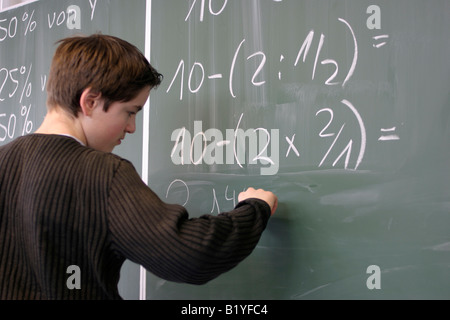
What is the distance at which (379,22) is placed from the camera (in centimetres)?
112

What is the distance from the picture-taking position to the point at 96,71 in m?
0.96

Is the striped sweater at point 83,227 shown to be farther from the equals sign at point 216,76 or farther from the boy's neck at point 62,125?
the equals sign at point 216,76

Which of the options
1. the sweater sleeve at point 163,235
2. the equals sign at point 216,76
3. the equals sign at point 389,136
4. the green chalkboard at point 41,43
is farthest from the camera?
the green chalkboard at point 41,43

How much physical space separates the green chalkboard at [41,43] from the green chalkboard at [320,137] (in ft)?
0.51

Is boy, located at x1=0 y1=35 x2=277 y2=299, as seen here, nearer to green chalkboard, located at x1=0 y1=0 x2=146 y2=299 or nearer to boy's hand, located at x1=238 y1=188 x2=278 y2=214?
boy's hand, located at x1=238 y1=188 x2=278 y2=214

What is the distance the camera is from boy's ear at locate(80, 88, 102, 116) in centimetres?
97

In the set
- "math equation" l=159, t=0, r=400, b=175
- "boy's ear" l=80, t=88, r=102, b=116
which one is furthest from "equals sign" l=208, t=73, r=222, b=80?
"boy's ear" l=80, t=88, r=102, b=116

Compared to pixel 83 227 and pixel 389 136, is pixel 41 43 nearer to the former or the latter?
pixel 83 227

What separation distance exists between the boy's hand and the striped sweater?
9.4 inches

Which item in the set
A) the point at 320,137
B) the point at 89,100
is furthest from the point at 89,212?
the point at 320,137

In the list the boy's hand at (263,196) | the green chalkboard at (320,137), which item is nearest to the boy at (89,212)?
the boy's hand at (263,196)

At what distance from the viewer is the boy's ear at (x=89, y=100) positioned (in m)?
0.97

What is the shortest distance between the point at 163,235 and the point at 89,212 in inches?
5.9
